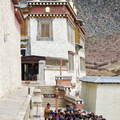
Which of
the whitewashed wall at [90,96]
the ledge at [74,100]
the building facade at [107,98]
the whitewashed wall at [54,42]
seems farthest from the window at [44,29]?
the building facade at [107,98]

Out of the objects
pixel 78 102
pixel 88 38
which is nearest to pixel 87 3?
pixel 88 38

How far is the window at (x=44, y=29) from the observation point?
99.3 ft

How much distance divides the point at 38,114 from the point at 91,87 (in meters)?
5.61

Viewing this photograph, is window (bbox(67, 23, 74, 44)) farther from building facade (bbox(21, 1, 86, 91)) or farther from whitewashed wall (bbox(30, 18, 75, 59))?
whitewashed wall (bbox(30, 18, 75, 59))

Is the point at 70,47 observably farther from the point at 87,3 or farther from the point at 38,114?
the point at 87,3

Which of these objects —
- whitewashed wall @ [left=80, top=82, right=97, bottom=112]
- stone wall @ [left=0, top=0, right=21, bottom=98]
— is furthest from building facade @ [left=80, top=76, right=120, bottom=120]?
stone wall @ [left=0, top=0, right=21, bottom=98]

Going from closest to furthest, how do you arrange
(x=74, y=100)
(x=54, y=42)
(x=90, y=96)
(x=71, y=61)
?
(x=74, y=100), (x=90, y=96), (x=54, y=42), (x=71, y=61)

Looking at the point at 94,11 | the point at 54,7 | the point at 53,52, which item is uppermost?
the point at 94,11

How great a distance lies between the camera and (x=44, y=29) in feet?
99.6

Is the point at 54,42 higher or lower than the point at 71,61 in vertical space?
higher

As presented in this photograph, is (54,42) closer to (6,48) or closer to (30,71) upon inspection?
(30,71)

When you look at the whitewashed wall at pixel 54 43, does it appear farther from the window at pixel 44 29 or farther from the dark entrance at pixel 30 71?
the dark entrance at pixel 30 71

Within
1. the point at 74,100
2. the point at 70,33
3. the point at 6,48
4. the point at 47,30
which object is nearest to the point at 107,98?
the point at 74,100

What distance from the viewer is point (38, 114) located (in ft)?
43.2
